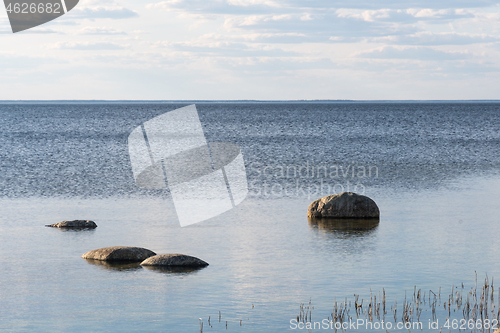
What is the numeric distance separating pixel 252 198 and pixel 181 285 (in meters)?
14.6

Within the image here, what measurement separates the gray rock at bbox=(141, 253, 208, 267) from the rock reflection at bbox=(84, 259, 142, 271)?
0.29m

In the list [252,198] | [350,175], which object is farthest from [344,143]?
[252,198]

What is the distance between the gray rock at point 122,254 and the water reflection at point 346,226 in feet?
21.6

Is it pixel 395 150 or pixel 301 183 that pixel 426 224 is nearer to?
pixel 301 183

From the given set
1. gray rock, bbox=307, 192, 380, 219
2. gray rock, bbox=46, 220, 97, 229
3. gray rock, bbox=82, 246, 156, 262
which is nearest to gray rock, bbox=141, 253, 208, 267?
gray rock, bbox=82, 246, 156, 262

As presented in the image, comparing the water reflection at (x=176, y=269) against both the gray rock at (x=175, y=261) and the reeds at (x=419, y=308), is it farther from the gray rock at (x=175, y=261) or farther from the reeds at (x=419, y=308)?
the reeds at (x=419, y=308)

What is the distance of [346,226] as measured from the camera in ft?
73.9

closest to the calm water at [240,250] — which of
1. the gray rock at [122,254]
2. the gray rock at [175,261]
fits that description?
the gray rock at [175,261]

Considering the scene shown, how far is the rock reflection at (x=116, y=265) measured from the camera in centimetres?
1653

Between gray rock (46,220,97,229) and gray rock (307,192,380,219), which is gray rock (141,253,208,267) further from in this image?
gray rock (307,192,380,219)

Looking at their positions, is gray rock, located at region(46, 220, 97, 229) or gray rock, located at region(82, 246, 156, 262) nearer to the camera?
gray rock, located at region(82, 246, 156, 262)

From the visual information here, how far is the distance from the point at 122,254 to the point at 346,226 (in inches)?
336

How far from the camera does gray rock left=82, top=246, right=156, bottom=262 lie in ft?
56.5

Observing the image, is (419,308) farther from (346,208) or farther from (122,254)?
(346,208)
